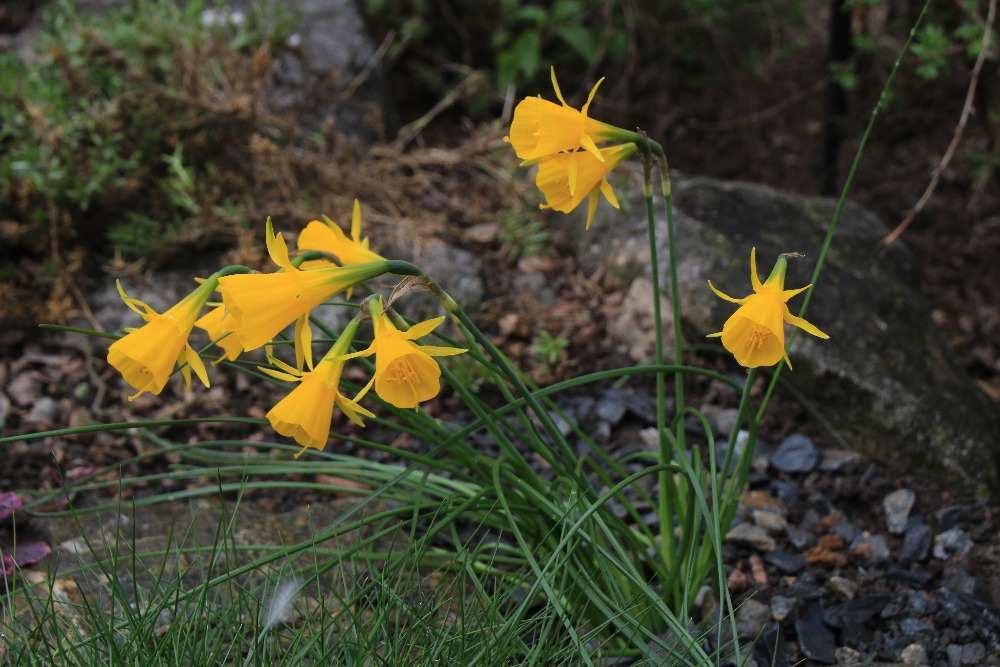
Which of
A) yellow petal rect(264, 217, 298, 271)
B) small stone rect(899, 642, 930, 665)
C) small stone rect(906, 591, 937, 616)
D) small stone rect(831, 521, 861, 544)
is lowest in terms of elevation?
small stone rect(831, 521, 861, 544)

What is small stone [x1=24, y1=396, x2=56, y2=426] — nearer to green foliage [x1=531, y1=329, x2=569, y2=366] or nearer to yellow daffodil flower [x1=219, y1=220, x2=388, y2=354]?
green foliage [x1=531, y1=329, x2=569, y2=366]

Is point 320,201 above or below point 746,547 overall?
above

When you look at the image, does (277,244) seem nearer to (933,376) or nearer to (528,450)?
(528,450)

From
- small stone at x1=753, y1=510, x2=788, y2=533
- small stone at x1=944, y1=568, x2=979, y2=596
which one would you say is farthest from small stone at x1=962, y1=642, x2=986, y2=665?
small stone at x1=753, y1=510, x2=788, y2=533

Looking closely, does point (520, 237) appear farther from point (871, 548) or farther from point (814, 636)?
point (814, 636)

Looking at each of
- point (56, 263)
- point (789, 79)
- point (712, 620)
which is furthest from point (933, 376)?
point (56, 263)

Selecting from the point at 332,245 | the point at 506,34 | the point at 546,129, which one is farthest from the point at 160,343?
the point at 506,34
